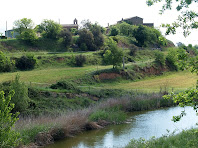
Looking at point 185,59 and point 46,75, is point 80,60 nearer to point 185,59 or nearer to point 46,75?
point 46,75

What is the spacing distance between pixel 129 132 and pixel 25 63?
4018 cm

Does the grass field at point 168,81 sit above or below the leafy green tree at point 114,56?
below

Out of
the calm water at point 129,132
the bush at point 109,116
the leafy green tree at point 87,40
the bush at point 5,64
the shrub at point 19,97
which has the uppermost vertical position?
the leafy green tree at point 87,40

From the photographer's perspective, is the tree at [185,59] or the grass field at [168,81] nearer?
the tree at [185,59]

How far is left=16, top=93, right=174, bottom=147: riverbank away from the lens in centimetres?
2288

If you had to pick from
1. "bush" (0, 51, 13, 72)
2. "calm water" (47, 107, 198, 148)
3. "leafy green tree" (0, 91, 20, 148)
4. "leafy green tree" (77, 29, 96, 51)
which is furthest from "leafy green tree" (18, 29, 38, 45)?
"leafy green tree" (0, 91, 20, 148)

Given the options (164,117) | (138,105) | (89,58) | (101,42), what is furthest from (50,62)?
(164,117)

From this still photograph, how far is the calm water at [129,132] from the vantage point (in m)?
23.7

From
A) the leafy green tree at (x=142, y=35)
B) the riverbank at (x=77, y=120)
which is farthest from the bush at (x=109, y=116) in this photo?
the leafy green tree at (x=142, y=35)

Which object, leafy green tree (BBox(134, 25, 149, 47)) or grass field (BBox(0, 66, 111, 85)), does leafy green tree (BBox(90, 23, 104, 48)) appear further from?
grass field (BBox(0, 66, 111, 85))

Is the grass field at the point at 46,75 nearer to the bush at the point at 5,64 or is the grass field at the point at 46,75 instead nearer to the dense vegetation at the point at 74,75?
the dense vegetation at the point at 74,75

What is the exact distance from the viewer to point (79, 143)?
79.5ft

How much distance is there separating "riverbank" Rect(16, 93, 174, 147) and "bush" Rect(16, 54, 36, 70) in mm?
30079

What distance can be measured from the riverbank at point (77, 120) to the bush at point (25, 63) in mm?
30079
